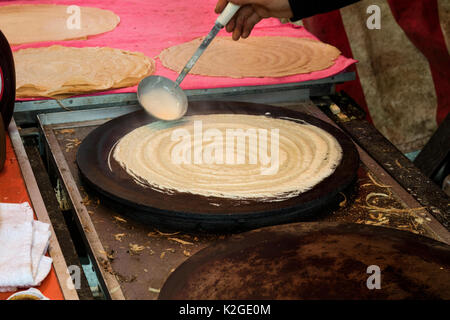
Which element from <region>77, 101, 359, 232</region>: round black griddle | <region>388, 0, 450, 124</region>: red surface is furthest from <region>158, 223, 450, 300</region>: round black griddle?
<region>388, 0, 450, 124</region>: red surface

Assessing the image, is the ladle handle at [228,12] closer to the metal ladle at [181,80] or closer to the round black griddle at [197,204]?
the metal ladle at [181,80]

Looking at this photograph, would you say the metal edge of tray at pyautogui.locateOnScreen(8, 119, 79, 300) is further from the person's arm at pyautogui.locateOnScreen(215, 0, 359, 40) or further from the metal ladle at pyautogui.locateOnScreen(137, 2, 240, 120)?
the person's arm at pyautogui.locateOnScreen(215, 0, 359, 40)

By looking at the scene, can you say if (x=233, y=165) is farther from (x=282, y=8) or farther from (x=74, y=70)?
(x=74, y=70)

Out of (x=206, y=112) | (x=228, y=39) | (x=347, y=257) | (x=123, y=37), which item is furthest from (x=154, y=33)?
(x=347, y=257)

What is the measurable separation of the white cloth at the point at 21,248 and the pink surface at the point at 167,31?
2.67 feet

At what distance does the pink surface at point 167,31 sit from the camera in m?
2.13

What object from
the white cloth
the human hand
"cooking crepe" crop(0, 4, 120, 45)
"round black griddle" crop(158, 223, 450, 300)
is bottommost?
the white cloth

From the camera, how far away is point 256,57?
2.39 metres

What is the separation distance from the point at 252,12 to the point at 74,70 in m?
0.74

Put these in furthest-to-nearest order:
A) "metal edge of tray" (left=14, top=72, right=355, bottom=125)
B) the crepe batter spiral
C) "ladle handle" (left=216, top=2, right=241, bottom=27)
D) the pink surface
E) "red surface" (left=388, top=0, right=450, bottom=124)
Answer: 1. "red surface" (left=388, top=0, right=450, bottom=124)
2. the pink surface
3. "metal edge of tray" (left=14, top=72, right=355, bottom=125)
4. "ladle handle" (left=216, top=2, right=241, bottom=27)
5. the crepe batter spiral

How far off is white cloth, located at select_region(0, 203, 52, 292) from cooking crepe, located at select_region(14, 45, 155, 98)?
0.74 m

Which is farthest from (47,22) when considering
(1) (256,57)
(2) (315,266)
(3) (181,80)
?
(2) (315,266)

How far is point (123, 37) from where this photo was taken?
2592 millimetres

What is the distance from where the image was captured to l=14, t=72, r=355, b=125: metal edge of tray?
6.18ft
